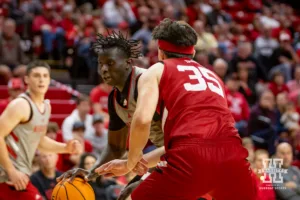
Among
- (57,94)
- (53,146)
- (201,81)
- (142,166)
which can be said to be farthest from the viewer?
(57,94)

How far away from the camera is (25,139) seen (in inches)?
232

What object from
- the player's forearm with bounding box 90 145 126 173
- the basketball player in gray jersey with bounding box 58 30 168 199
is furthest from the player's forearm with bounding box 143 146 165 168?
the player's forearm with bounding box 90 145 126 173

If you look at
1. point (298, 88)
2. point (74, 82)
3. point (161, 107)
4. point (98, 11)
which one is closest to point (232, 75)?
point (298, 88)

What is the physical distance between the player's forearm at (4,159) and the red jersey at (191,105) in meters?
1.97

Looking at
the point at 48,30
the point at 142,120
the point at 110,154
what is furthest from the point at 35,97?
the point at 48,30

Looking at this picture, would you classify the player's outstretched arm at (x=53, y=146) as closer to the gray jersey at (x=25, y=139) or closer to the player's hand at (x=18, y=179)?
the gray jersey at (x=25, y=139)

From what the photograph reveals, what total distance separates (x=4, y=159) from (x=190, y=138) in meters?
2.29

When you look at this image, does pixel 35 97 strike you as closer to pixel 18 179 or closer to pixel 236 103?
pixel 18 179

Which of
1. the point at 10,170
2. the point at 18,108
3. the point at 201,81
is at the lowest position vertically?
the point at 10,170

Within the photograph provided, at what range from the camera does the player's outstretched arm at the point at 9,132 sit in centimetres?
560

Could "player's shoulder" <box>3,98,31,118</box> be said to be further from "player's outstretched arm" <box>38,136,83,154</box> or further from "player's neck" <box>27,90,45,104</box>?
"player's outstretched arm" <box>38,136,83,154</box>

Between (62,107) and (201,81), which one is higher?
(201,81)

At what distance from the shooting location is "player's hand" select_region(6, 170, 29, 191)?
565 centimetres

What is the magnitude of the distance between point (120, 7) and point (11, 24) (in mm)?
3772
